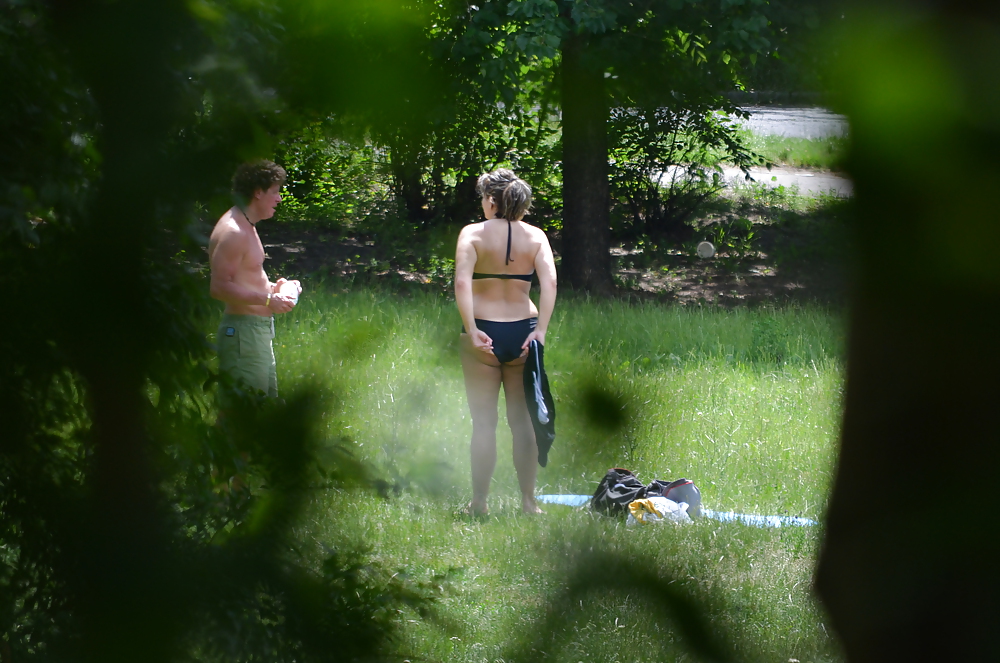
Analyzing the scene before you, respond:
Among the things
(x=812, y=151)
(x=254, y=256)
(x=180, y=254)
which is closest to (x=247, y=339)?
(x=254, y=256)

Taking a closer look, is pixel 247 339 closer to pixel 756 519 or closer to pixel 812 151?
pixel 756 519

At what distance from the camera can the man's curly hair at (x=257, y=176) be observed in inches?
39.0

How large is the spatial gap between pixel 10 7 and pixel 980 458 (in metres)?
1.17

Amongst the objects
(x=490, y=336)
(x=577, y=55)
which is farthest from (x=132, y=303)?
(x=490, y=336)

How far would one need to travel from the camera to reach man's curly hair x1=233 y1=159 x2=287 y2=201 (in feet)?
3.25

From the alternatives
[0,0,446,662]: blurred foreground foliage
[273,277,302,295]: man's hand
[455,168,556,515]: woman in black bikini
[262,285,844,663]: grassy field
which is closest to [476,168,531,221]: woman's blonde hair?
[455,168,556,515]: woman in black bikini

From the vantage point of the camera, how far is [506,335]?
190 inches

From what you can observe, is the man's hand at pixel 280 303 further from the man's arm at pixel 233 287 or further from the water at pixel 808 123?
the water at pixel 808 123

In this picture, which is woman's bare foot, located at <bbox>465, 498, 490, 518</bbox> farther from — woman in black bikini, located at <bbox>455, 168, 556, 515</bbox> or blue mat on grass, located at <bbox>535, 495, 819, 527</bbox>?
blue mat on grass, located at <bbox>535, 495, 819, 527</bbox>

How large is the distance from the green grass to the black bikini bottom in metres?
4.08

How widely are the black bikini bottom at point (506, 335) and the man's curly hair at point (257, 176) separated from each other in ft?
11.9

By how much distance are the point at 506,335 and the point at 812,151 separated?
418cm

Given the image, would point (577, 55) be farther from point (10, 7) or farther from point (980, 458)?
point (10, 7)

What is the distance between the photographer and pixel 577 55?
A: 0.85m
